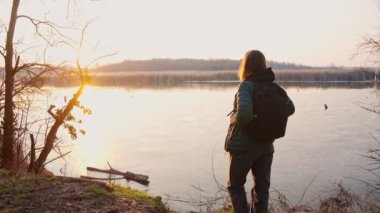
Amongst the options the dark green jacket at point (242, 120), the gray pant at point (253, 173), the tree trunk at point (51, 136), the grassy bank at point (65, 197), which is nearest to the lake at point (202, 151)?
the tree trunk at point (51, 136)

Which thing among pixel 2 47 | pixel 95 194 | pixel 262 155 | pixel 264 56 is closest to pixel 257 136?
pixel 262 155

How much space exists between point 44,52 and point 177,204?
5653mm

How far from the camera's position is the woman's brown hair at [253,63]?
12.6 ft

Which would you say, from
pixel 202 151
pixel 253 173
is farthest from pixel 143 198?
pixel 202 151

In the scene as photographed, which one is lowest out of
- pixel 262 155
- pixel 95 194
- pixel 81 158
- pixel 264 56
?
pixel 81 158

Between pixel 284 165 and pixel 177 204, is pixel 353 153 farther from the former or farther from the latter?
pixel 177 204

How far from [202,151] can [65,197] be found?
50.6 feet

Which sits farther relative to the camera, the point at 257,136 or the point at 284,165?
the point at 284,165

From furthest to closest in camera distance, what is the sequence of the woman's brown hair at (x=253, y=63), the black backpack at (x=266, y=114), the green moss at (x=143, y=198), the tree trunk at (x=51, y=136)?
the tree trunk at (x=51, y=136), the green moss at (x=143, y=198), the woman's brown hair at (x=253, y=63), the black backpack at (x=266, y=114)

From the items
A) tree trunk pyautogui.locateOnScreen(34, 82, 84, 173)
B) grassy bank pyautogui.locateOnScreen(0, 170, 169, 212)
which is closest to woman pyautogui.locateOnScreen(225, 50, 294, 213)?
grassy bank pyautogui.locateOnScreen(0, 170, 169, 212)

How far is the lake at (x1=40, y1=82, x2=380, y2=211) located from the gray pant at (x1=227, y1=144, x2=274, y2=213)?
2.46m

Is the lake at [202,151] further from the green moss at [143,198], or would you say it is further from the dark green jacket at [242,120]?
the dark green jacket at [242,120]

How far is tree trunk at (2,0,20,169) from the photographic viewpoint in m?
7.16

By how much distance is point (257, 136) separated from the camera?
374cm
